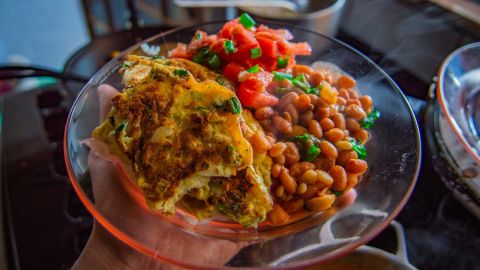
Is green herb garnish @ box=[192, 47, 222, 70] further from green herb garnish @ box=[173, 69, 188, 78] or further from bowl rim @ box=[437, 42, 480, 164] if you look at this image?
bowl rim @ box=[437, 42, 480, 164]

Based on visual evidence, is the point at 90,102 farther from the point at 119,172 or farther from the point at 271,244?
the point at 271,244

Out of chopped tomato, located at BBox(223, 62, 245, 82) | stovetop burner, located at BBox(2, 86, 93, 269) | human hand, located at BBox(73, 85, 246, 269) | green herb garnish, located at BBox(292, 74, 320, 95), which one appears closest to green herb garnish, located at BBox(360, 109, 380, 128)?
green herb garnish, located at BBox(292, 74, 320, 95)

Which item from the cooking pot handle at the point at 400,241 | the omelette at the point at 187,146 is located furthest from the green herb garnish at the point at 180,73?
the cooking pot handle at the point at 400,241

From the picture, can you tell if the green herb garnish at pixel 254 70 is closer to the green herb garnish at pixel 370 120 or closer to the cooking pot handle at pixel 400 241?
the green herb garnish at pixel 370 120

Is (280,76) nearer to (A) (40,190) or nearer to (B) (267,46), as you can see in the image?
(B) (267,46)

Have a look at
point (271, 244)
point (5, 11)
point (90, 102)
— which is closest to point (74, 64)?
point (90, 102)

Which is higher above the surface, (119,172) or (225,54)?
(225,54)
